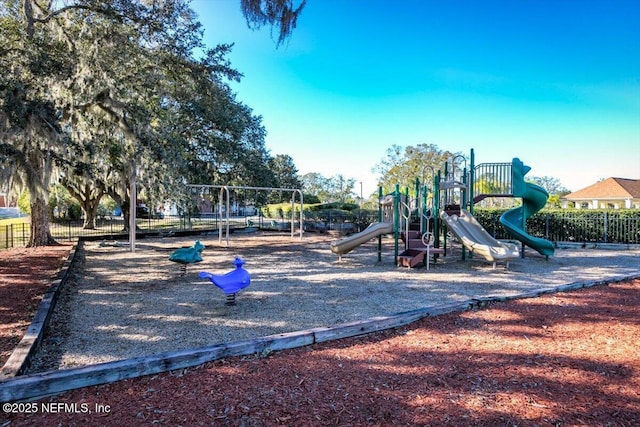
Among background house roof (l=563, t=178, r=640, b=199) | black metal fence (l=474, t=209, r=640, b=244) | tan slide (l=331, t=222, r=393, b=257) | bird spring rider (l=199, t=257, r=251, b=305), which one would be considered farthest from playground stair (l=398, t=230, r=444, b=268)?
background house roof (l=563, t=178, r=640, b=199)

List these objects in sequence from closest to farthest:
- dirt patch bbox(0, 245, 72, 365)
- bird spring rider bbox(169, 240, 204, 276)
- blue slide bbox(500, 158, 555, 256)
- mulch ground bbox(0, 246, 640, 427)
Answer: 1. mulch ground bbox(0, 246, 640, 427)
2. dirt patch bbox(0, 245, 72, 365)
3. bird spring rider bbox(169, 240, 204, 276)
4. blue slide bbox(500, 158, 555, 256)

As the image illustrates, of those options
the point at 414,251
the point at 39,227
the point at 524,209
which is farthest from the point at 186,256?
the point at 524,209

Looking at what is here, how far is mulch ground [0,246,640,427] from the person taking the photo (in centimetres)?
229

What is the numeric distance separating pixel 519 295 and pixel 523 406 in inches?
136

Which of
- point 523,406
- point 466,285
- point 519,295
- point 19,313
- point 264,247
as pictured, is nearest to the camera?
point 523,406

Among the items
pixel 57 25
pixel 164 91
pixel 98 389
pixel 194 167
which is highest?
pixel 57 25

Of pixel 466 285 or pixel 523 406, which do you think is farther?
pixel 466 285

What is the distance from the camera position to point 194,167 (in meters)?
19.2

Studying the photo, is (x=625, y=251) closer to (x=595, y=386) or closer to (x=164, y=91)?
(x=595, y=386)

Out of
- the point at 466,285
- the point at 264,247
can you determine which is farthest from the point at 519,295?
the point at 264,247

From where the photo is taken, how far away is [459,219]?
9578mm

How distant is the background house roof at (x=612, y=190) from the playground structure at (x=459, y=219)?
30.4 meters

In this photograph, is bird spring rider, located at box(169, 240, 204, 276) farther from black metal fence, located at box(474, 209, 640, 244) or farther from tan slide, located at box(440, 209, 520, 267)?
black metal fence, located at box(474, 209, 640, 244)

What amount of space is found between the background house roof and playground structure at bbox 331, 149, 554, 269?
99.6 feet
